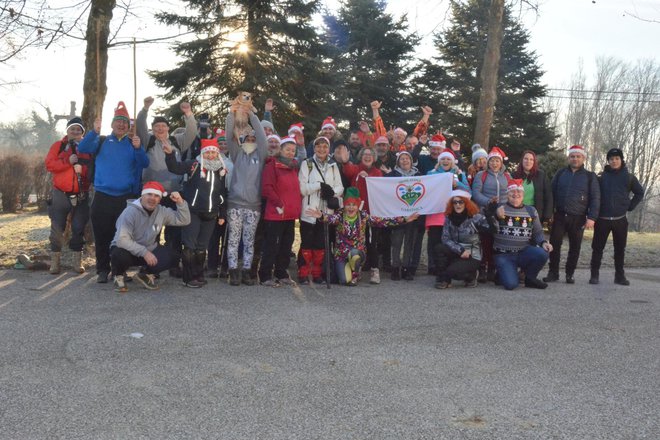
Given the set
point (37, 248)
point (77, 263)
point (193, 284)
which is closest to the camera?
point (193, 284)

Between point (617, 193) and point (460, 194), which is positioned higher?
point (617, 193)

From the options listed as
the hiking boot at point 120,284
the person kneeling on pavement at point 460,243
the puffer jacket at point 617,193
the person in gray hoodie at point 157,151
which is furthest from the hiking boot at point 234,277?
the puffer jacket at point 617,193

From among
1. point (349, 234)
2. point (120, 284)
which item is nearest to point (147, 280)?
point (120, 284)

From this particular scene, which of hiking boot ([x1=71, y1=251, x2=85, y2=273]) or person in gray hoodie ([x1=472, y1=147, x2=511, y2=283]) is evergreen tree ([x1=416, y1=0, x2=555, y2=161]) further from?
hiking boot ([x1=71, y1=251, x2=85, y2=273])

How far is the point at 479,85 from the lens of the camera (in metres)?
27.0

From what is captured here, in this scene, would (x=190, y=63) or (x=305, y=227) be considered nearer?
(x=305, y=227)

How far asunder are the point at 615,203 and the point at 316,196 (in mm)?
4761

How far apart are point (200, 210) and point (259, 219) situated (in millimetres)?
865

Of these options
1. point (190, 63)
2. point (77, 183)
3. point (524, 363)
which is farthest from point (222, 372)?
point (190, 63)

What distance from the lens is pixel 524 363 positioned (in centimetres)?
452

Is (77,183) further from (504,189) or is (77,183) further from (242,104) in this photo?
(504,189)

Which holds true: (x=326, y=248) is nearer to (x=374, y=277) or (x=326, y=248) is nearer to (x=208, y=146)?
(x=374, y=277)

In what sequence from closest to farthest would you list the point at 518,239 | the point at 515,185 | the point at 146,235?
the point at 146,235 < the point at 515,185 < the point at 518,239

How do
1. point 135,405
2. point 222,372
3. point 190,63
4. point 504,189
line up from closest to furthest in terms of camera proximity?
point 135,405
point 222,372
point 504,189
point 190,63
